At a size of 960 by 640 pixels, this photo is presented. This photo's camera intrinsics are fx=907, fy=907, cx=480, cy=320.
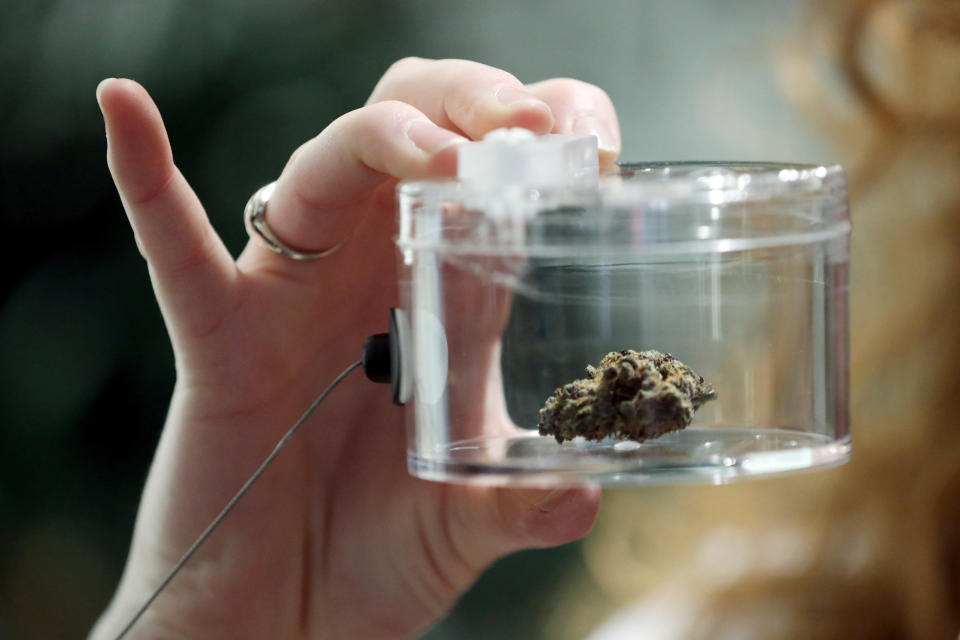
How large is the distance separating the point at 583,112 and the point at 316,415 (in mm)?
369

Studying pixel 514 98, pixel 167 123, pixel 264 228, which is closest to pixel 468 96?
pixel 514 98

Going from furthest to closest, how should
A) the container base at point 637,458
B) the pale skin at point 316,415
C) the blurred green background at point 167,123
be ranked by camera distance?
the blurred green background at point 167,123
the pale skin at point 316,415
the container base at point 637,458

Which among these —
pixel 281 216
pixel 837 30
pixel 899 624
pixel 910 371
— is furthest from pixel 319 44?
pixel 899 624

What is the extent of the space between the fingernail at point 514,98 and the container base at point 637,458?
23cm

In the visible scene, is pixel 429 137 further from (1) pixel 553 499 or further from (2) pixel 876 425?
(2) pixel 876 425

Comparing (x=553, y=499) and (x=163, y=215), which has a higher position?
(x=163, y=215)

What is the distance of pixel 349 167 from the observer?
677 mm

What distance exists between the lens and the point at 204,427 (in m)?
0.78

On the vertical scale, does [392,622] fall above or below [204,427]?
below

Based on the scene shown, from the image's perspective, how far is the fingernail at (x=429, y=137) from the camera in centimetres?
59

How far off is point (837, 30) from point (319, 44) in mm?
770

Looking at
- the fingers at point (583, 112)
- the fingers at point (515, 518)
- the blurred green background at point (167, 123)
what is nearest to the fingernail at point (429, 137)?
the fingers at point (583, 112)

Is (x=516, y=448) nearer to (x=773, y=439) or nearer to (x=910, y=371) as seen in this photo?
(x=773, y=439)

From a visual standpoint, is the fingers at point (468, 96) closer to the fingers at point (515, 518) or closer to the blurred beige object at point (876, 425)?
the fingers at point (515, 518)
